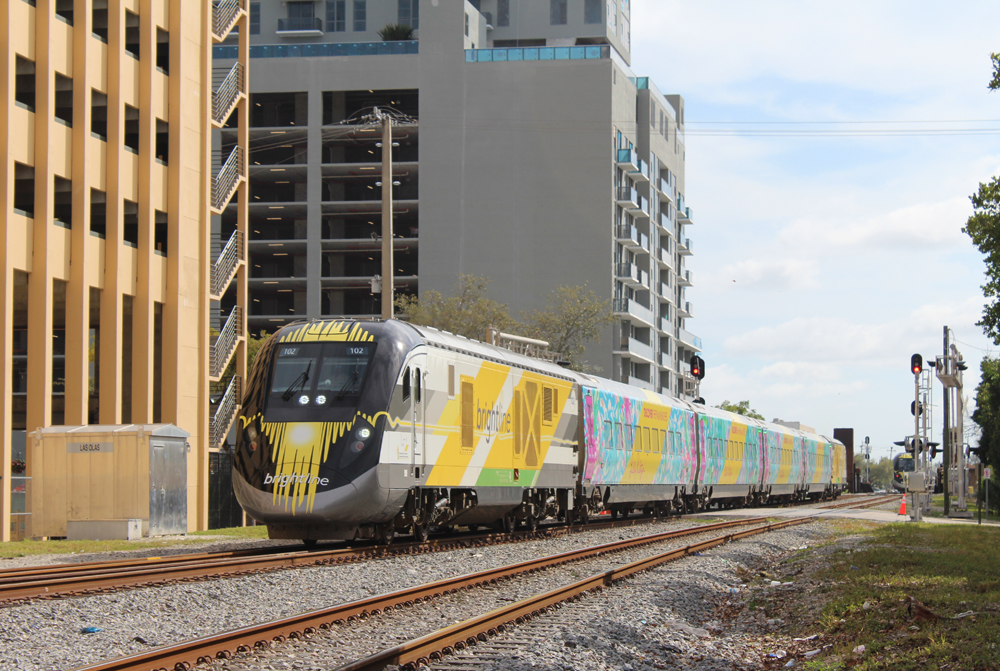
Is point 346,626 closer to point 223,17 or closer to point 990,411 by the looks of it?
point 223,17

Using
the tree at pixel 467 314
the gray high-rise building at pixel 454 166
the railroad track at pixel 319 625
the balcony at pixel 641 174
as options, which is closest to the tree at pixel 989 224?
the railroad track at pixel 319 625

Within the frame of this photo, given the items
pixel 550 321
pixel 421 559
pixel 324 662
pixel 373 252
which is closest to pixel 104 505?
pixel 421 559

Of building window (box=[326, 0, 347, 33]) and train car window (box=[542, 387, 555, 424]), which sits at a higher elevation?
building window (box=[326, 0, 347, 33])

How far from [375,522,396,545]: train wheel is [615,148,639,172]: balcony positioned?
68679 mm

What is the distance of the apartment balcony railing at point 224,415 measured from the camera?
119 ft

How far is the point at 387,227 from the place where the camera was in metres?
29.5

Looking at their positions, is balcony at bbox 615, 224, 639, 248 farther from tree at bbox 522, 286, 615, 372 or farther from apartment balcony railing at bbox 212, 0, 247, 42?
apartment balcony railing at bbox 212, 0, 247, 42

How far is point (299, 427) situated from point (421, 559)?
2.82 m

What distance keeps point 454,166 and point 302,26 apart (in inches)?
832

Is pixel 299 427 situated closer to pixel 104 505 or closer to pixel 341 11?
pixel 104 505

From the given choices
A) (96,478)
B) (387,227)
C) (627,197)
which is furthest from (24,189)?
(627,197)

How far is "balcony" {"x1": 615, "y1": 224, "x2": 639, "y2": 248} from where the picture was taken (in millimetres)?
85750

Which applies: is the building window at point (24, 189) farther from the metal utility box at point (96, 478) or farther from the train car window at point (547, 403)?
the train car window at point (547, 403)

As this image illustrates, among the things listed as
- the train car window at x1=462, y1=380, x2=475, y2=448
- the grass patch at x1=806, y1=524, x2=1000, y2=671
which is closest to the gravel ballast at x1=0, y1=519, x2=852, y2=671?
the grass patch at x1=806, y1=524, x2=1000, y2=671
